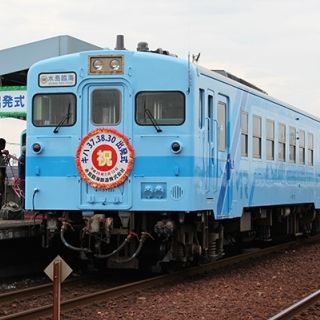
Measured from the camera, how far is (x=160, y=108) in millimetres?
10312

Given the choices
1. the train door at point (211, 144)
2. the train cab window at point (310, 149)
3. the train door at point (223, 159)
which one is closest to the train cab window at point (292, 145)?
the train cab window at point (310, 149)

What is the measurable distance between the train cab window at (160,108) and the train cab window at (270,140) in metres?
3.87

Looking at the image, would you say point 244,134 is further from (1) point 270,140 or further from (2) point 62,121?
(2) point 62,121

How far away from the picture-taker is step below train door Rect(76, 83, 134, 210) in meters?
10.1

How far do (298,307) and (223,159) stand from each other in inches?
128

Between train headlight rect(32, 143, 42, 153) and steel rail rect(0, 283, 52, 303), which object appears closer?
steel rail rect(0, 283, 52, 303)

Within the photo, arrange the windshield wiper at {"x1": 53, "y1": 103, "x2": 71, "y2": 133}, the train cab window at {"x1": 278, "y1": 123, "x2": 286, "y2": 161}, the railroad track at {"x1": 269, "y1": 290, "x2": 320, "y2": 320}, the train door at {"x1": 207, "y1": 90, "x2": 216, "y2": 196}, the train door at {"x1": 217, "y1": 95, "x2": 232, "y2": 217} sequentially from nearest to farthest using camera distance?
the railroad track at {"x1": 269, "y1": 290, "x2": 320, "y2": 320}, the windshield wiper at {"x1": 53, "y1": 103, "x2": 71, "y2": 133}, the train door at {"x1": 207, "y1": 90, "x2": 216, "y2": 196}, the train door at {"x1": 217, "y1": 95, "x2": 232, "y2": 217}, the train cab window at {"x1": 278, "y1": 123, "x2": 286, "y2": 161}

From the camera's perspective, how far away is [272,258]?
14.5 metres

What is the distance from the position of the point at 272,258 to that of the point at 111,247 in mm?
4805

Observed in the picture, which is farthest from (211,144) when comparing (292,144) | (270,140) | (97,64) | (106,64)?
(292,144)

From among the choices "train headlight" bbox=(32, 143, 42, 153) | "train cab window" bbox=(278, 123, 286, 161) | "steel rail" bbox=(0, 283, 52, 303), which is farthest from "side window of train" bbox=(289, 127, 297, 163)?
"steel rail" bbox=(0, 283, 52, 303)

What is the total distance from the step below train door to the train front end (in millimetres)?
14

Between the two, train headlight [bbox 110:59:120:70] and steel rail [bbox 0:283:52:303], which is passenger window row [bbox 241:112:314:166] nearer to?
train headlight [bbox 110:59:120:70]

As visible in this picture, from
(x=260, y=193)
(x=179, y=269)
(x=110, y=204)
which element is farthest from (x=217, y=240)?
(x=110, y=204)
